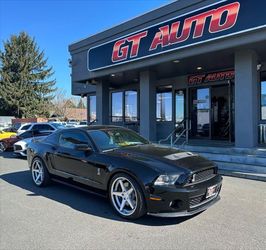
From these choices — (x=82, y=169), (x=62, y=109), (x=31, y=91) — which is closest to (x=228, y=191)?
(x=82, y=169)

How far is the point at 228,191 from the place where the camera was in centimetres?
662

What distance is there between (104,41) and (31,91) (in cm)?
3619

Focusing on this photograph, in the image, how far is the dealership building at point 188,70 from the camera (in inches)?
371

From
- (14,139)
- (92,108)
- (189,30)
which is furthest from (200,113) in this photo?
(14,139)

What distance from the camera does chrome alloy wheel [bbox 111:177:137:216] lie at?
16.2 feet

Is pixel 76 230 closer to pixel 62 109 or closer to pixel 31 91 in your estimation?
pixel 31 91

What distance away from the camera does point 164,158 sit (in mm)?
5098

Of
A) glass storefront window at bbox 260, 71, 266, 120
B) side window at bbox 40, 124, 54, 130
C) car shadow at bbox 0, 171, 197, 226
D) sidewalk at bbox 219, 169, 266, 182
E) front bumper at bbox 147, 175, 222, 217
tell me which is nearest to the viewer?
front bumper at bbox 147, 175, 222, 217

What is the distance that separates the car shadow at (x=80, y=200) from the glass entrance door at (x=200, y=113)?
842 cm

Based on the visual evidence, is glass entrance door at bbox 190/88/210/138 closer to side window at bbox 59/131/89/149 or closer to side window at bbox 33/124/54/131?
side window at bbox 33/124/54/131

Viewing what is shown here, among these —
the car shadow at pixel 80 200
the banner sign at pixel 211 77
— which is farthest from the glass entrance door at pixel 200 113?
the car shadow at pixel 80 200

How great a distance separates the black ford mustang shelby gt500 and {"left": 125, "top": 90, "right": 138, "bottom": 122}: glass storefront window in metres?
10.4

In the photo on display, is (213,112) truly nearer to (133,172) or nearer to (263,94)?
(263,94)

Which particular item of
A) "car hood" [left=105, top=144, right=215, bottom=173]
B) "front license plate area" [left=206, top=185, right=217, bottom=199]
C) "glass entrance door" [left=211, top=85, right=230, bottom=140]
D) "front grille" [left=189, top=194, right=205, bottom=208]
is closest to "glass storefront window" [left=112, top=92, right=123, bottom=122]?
"glass entrance door" [left=211, top=85, right=230, bottom=140]
